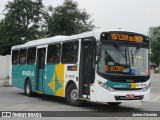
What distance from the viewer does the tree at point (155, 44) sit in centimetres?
13338

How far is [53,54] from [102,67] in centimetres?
443

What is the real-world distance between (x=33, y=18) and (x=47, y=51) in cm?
2331

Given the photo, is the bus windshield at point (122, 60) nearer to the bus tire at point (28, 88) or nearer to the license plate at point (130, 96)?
the license plate at point (130, 96)

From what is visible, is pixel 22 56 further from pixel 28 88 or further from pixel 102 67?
pixel 102 67

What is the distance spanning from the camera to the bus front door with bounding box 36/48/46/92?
19375 millimetres

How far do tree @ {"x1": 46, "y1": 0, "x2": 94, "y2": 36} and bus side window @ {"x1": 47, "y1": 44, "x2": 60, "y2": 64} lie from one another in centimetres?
2144

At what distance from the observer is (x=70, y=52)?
1661 cm

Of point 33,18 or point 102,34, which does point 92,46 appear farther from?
point 33,18

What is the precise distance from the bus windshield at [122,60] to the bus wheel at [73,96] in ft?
6.96

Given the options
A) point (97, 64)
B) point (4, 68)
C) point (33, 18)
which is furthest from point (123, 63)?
point (33, 18)

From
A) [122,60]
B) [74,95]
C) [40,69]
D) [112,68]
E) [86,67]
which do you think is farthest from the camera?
[40,69]

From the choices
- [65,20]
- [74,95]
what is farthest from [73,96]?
[65,20]

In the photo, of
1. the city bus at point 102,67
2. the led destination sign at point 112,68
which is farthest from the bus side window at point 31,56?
the led destination sign at point 112,68

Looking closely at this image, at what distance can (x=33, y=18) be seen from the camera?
41.7 m
